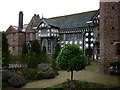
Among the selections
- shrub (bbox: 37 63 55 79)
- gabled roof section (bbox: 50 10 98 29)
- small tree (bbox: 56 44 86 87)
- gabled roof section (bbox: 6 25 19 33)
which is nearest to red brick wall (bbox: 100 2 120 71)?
shrub (bbox: 37 63 55 79)

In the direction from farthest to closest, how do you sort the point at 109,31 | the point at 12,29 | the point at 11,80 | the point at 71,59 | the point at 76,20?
the point at 12,29 → the point at 76,20 → the point at 109,31 → the point at 11,80 → the point at 71,59

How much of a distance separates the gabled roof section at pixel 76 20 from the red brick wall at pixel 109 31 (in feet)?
31.0

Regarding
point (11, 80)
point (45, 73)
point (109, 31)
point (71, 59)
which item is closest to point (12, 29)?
point (45, 73)

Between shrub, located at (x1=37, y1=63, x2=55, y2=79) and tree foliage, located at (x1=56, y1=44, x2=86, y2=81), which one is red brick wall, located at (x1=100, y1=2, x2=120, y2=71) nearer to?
shrub, located at (x1=37, y1=63, x2=55, y2=79)

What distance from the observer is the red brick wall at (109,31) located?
16.1 meters

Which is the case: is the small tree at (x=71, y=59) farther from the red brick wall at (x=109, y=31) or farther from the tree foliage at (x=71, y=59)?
the red brick wall at (x=109, y=31)

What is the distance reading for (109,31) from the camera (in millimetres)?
16328

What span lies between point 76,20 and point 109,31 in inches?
507

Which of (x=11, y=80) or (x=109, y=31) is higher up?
(x=109, y=31)

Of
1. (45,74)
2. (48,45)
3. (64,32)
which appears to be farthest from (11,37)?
(45,74)

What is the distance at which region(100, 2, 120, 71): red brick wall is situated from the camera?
16.1 meters

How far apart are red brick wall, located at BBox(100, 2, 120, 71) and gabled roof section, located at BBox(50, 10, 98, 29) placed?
944cm

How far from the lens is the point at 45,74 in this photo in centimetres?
1414

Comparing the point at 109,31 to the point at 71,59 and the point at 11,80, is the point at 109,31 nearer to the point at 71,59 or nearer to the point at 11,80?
the point at 71,59
